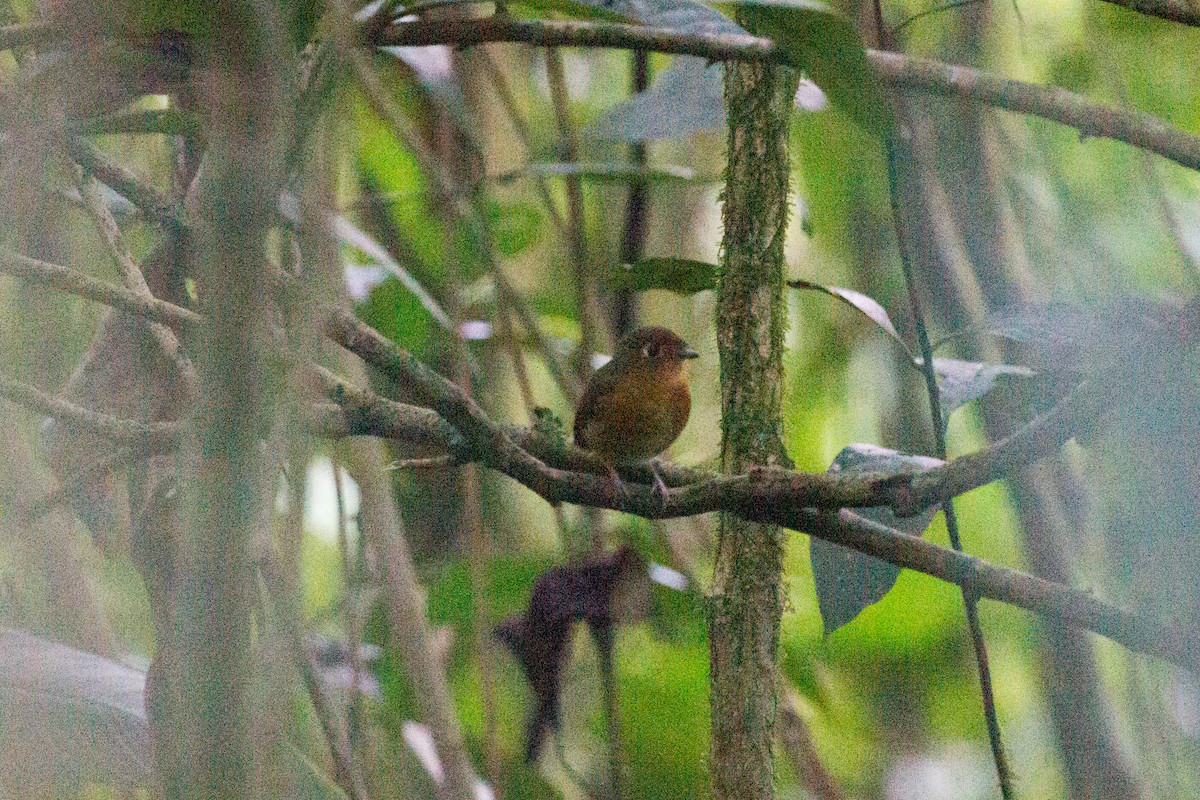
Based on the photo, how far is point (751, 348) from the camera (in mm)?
1618

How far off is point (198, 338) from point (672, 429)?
7.93 ft

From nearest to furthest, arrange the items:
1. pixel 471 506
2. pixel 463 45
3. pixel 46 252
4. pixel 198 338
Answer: pixel 198 338
pixel 463 45
pixel 46 252
pixel 471 506

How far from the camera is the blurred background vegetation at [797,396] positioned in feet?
7.99

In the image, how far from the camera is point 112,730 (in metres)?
1.59

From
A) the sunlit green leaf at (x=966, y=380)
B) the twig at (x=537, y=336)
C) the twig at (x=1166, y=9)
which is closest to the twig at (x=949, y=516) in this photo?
the sunlit green leaf at (x=966, y=380)

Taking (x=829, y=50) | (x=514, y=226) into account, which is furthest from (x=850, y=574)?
(x=514, y=226)

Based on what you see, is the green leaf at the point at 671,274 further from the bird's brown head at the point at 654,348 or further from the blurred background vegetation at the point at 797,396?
the bird's brown head at the point at 654,348

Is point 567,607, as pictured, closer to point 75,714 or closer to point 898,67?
point 75,714

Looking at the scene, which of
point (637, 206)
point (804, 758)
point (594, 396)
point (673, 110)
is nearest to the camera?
point (673, 110)

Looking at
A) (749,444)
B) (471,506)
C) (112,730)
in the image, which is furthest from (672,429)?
(112,730)

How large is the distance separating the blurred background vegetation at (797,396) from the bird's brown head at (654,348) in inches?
7.5

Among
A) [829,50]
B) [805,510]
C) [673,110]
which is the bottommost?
[805,510]

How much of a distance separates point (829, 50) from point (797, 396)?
2272mm

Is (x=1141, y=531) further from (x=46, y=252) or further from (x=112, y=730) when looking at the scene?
(x=46, y=252)
